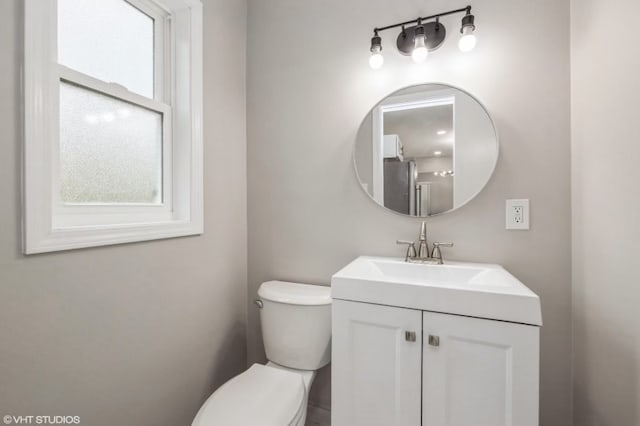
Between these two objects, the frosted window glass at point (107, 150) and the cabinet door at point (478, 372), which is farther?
the frosted window glass at point (107, 150)

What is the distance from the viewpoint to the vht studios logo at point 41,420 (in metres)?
0.75

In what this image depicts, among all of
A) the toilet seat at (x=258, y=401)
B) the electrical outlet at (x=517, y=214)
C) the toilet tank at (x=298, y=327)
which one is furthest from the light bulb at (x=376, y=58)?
the toilet seat at (x=258, y=401)

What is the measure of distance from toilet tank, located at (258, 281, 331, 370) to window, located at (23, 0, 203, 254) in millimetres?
533

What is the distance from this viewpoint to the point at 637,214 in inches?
30.6

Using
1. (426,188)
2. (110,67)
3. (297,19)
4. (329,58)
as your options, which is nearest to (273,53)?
(297,19)

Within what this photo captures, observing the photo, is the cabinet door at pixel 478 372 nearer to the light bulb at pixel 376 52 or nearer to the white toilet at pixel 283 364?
the white toilet at pixel 283 364

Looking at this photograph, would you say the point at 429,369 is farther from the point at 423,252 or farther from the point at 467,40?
the point at 467,40

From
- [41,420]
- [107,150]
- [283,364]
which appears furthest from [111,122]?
[283,364]

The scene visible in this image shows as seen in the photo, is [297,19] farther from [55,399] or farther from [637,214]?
[55,399]

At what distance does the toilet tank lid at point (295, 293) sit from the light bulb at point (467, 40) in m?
1.23

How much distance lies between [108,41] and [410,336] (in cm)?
157

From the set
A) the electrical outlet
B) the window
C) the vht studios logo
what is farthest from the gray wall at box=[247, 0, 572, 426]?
the vht studios logo

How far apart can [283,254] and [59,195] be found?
987 mm

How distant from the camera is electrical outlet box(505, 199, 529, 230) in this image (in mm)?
1194
